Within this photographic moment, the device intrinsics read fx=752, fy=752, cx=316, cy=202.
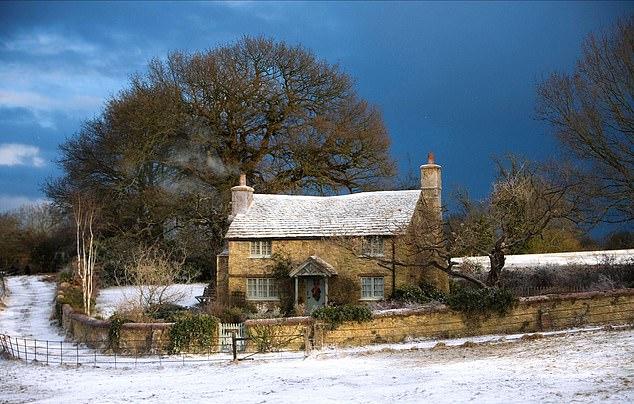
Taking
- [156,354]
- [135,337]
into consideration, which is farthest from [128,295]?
[156,354]

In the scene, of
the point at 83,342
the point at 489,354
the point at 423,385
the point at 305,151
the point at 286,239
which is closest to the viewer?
the point at 423,385

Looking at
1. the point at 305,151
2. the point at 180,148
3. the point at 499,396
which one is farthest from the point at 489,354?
the point at 180,148

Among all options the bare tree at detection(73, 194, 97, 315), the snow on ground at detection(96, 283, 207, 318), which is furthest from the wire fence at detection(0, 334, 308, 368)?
the bare tree at detection(73, 194, 97, 315)

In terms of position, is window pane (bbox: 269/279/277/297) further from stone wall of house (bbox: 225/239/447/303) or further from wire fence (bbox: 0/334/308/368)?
wire fence (bbox: 0/334/308/368)

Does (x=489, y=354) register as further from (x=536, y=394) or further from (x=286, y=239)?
(x=286, y=239)

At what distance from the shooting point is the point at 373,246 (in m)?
38.1

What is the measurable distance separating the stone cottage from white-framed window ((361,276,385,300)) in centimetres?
5

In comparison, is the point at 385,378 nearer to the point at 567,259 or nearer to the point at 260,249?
the point at 260,249

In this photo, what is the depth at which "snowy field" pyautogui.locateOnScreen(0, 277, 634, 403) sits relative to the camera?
18828mm

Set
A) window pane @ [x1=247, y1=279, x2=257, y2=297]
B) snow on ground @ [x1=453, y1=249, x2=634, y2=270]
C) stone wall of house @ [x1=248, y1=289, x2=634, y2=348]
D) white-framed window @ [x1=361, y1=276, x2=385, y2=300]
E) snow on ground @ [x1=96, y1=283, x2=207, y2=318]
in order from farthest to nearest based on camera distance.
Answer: snow on ground @ [x1=453, y1=249, x2=634, y2=270] → snow on ground @ [x1=96, y1=283, x2=207, y2=318] → window pane @ [x1=247, y1=279, x2=257, y2=297] → white-framed window @ [x1=361, y1=276, x2=385, y2=300] → stone wall of house @ [x1=248, y1=289, x2=634, y2=348]

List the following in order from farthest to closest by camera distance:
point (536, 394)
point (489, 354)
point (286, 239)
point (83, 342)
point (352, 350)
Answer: point (286, 239) < point (83, 342) < point (352, 350) < point (489, 354) < point (536, 394)

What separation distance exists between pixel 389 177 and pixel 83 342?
27.9 metres

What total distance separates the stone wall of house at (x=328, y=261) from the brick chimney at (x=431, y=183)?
3874 millimetres

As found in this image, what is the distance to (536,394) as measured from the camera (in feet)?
58.5
